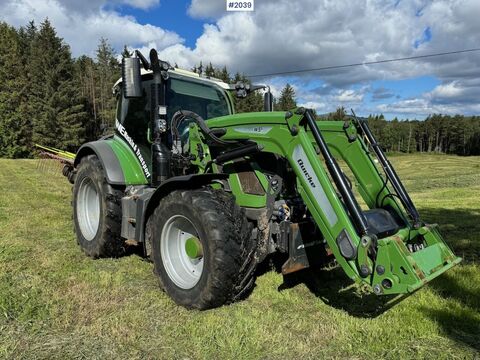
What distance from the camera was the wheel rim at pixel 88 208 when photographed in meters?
6.39

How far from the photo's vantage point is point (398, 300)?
4.27 meters

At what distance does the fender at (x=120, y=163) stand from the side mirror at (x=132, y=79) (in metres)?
1.38

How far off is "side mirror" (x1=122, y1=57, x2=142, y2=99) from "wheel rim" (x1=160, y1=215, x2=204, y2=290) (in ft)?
4.63

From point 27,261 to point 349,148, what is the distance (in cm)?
427

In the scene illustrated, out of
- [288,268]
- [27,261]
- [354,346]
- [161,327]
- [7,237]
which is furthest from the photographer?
[7,237]

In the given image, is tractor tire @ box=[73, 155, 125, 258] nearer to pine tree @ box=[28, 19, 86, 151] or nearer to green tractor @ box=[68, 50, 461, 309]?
green tractor @ box=[68, 50, 461, 309]

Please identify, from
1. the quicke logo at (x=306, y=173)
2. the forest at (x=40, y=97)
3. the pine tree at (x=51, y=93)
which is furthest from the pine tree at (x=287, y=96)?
the quicke logo at (x=306, y=173)

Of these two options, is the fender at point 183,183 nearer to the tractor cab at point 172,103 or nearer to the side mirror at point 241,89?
the tractor cab at point 172,103

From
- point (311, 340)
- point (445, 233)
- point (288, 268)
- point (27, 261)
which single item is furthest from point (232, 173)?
point (445, 233)

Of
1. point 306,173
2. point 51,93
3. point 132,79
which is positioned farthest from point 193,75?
point 51,93

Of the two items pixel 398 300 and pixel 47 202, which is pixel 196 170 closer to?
pixel 398 300

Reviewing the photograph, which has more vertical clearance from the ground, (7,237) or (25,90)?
(25,90)

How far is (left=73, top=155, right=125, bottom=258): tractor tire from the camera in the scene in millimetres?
5703

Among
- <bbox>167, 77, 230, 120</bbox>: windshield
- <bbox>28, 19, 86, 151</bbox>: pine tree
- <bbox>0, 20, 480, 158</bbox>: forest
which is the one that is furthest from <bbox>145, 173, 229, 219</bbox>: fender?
<bbox>28, 19, 86, 151</bbox>: pine tree
